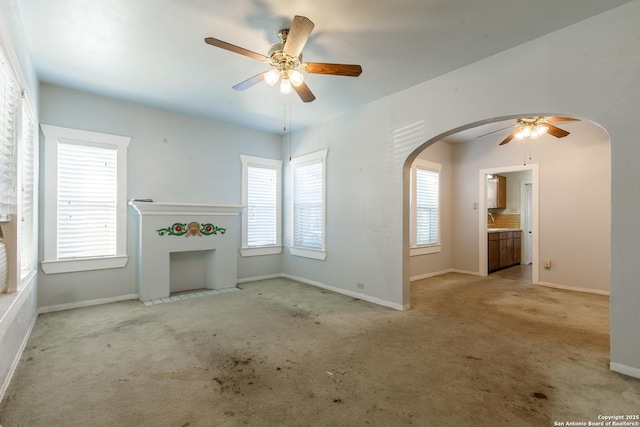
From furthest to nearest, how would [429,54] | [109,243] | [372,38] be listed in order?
[109,243], [429,54], [372,38]

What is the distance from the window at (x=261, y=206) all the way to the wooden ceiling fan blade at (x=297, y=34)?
10.9 feet

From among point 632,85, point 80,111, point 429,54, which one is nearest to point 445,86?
point 429,54

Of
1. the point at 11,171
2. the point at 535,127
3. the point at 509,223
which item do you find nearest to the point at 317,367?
the point at 11,171

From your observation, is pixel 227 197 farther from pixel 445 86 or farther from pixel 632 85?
pixel 632 85

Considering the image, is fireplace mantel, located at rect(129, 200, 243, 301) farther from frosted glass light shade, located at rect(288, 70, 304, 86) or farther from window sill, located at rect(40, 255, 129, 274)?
frosted glass light shade, located at rect(288, 70, 304, 86)

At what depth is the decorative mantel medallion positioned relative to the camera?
14.5 ft

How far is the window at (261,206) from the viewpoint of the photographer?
215 inches

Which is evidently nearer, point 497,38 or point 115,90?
point 497,38

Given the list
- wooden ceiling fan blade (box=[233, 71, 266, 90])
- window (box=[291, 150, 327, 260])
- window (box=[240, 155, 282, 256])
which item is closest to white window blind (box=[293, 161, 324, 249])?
window (box=[291, 150, 327, 260])

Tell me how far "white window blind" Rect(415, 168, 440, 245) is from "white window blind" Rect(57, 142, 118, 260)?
4.96 meters

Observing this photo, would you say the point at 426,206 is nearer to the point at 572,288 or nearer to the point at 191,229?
the point at 572,288

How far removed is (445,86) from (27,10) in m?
3.88

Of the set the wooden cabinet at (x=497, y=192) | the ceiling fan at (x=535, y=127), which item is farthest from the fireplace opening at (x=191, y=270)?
the wooden cabinet at (x=497, y=192)

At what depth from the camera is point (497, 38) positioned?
8.92 ft
